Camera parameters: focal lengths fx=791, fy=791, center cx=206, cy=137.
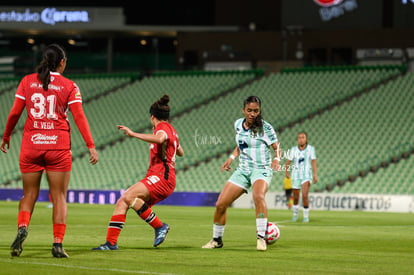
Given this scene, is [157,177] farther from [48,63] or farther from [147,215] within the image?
[48,63]

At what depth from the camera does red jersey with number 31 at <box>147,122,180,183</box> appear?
39.0ft

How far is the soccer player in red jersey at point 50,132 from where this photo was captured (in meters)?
10.1

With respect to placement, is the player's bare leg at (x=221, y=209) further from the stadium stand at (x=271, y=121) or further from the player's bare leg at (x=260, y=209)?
the stadium stand at (x=271, y=121)

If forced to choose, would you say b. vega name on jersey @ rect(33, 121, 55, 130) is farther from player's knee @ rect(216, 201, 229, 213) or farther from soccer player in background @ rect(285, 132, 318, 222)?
soccer player in background @ rect(285, 132, 318, 222)

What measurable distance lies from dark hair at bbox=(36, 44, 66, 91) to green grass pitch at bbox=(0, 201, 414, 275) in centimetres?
227

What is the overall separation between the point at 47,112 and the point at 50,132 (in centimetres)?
26

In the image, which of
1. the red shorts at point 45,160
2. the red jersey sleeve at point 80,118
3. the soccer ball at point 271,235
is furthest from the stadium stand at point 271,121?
the red shorts at point 45,160

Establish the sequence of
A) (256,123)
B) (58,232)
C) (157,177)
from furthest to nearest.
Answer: (256,123) → (157,177) → (58,232)

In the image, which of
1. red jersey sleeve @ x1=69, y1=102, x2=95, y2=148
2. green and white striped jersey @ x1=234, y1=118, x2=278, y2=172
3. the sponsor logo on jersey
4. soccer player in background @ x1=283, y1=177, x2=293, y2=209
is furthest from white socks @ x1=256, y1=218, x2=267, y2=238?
the sponsor logo on jersey

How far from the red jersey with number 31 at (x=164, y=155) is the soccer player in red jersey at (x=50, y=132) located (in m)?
1.94

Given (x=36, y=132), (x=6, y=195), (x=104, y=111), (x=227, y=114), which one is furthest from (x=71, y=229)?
(x=104, y=111)

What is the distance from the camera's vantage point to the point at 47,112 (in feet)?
33.0

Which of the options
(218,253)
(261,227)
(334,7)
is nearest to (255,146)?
(261,227)

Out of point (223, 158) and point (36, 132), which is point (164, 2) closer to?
point (223, 158)
